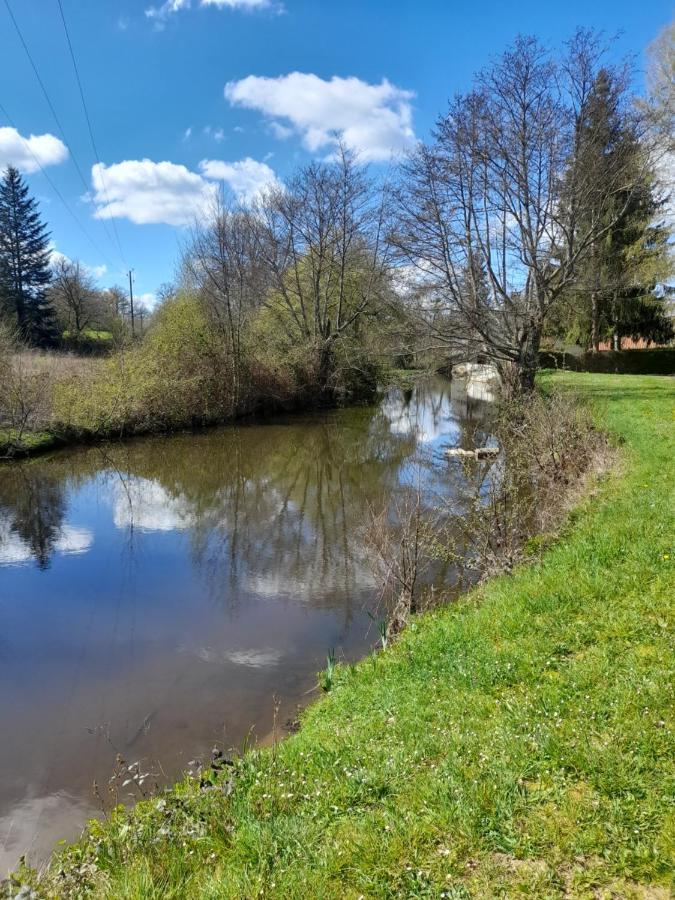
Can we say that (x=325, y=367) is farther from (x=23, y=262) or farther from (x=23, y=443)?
(x=23, y=262)

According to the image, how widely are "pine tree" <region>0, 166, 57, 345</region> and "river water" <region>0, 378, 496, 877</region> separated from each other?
32.0m

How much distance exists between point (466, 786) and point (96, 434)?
20.3 metres

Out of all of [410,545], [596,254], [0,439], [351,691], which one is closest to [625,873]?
[351,691]

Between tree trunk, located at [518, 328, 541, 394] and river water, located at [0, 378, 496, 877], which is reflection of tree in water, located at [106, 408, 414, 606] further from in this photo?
tree trunk, located at [518, 328, 541, 394]

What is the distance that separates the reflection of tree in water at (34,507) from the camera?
11.3 m

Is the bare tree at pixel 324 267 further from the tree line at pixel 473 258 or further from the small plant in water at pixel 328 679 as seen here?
the small plant in water at pixel 328 679

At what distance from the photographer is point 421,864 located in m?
2.63

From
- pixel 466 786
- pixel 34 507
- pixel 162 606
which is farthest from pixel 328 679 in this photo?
pixel 34 507

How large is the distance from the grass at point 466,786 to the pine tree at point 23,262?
46509mm

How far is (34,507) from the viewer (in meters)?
13.5

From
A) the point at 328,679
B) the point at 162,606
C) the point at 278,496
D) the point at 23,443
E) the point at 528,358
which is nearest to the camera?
the point at 328,679

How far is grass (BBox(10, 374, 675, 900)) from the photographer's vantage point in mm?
2574

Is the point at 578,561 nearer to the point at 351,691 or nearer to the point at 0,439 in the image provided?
the point at 351,691

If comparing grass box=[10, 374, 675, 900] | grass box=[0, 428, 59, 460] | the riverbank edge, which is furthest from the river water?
grass box=[10, 374, 675, 900]
